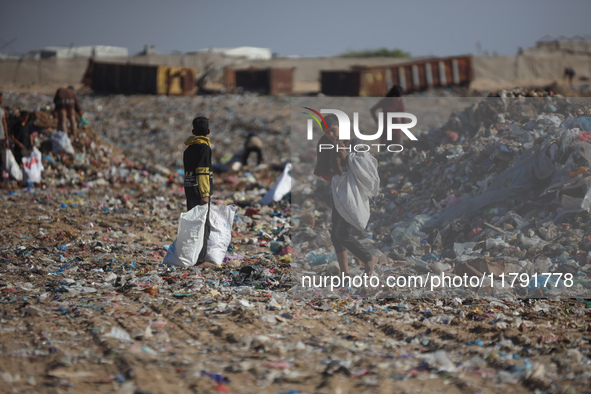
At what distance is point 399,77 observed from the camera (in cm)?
2102

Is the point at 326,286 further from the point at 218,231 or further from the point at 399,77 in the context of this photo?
the point at 399,77

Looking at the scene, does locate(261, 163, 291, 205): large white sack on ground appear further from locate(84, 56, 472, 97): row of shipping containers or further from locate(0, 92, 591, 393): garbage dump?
locate(84, 56, 472, 97): row of shipping containers

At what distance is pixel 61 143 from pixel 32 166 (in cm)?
120

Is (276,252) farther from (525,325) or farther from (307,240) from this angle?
(525,325)

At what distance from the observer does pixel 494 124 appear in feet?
24.4

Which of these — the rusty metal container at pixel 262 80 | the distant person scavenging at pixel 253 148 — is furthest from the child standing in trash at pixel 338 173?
the rusty metal container at pixel 262 80

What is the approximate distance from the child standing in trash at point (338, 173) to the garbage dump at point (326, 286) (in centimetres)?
26

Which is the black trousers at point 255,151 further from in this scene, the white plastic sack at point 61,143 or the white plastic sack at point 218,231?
the white plastic sack at point 218,231

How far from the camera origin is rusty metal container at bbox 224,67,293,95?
2211 cm

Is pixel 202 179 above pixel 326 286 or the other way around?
above

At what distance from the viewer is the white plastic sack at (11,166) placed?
30.0 ft

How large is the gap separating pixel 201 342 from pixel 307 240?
3322mm

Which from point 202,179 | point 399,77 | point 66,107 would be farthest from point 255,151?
point 399,77

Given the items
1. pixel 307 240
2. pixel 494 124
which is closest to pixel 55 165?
pixel 307 240
